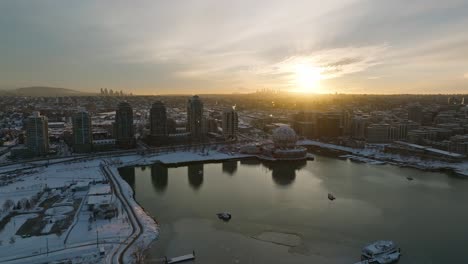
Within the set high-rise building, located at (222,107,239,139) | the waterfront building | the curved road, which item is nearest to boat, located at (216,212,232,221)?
the curved road

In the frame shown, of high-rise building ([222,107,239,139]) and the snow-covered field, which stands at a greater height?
high-rise building ([222,107,239,139])

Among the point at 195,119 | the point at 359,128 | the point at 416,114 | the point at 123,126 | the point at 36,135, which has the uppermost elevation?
the point at 416,114

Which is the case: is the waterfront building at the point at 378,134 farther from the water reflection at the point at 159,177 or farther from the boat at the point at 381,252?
the boat at the point at 381,252

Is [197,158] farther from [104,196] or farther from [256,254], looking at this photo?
[256,254]

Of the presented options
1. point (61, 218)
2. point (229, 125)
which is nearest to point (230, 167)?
point (229, 125)

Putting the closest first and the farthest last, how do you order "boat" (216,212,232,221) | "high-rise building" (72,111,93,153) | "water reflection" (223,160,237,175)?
"boat" (216,212,232,221) < "water reflection" (223,160,237,175) < "high-rise building" (72,111,93,153)

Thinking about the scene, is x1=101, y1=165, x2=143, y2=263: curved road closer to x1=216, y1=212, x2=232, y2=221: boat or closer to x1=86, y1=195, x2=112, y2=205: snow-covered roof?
x1=86, y1=195, x2=112, y2=205: snow-covered roof

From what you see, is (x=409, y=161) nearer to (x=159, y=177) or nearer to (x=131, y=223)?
(x=159, y=177)
